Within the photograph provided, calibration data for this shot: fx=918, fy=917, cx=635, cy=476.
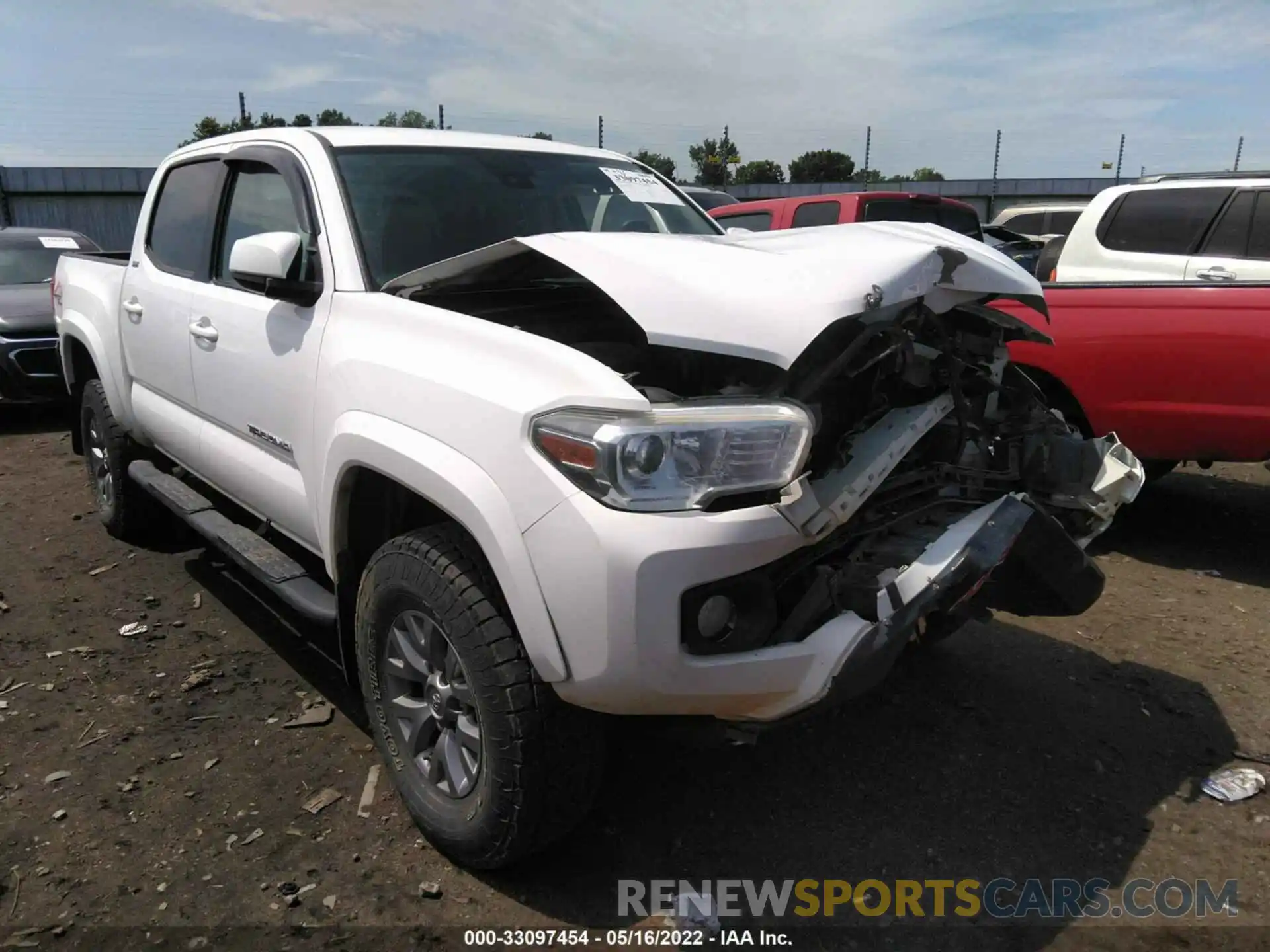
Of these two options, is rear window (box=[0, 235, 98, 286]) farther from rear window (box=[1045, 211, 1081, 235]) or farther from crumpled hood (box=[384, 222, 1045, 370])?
rear window (box=[1045, 211, 1081, 235])

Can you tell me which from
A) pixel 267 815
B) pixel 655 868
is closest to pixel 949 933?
pixel 655 868

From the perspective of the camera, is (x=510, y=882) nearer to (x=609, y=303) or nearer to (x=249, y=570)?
(x=249, y=570)

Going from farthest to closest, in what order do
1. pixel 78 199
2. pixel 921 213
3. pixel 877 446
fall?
pixel 78 199
pixel 921 213
pixel 877 446

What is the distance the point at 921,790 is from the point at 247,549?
2429mm

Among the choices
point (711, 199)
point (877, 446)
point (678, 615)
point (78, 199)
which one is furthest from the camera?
point (78, 199)

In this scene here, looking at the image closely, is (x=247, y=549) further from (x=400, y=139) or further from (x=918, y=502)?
(x=918, y=502)

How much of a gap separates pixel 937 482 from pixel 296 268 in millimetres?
2058

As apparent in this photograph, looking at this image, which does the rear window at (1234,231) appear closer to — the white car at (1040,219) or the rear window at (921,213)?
the rear window at (921,213)

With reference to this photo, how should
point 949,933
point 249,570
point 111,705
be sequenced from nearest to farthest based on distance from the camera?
point 949,933
point 249,570
point 111,705

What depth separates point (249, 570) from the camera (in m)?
3.17

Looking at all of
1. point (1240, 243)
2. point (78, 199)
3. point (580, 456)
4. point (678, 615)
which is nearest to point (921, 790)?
point (678, 615)

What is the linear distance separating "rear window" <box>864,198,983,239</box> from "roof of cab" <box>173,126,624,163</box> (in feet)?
17.1

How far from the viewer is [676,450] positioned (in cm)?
194

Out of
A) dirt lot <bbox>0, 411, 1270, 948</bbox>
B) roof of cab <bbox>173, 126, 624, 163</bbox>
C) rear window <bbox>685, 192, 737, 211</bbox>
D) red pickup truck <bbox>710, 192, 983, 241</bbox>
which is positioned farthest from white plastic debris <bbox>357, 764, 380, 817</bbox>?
rear window <bbox>685, 192, 737, 211</bbox>
